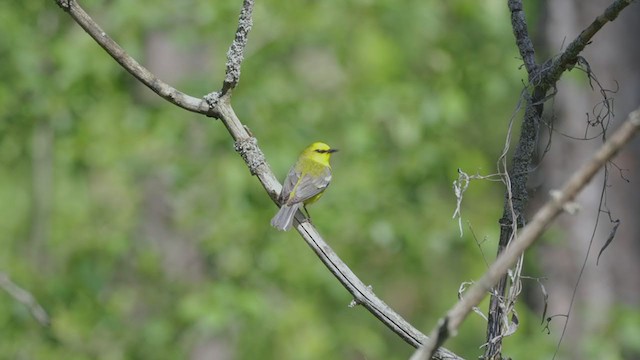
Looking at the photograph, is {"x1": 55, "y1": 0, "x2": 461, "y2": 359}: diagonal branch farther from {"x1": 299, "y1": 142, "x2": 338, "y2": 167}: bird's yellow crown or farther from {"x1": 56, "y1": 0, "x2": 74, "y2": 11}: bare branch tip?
{"x1": 299, "y1": 142, "x2": 338, "y2": 167}: bird's yellow crown

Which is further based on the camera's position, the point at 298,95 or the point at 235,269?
the point at 298,95

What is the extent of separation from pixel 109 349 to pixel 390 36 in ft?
12.3

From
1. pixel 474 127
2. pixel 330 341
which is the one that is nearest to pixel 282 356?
pixel 330 341

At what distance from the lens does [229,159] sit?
640cm

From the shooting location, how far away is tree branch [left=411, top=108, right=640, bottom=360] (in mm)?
900

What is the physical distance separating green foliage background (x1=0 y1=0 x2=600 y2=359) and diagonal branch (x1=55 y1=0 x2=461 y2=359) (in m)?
4.02

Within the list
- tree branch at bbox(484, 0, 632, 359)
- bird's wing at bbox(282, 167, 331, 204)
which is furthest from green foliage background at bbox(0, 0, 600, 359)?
tree branch at bbox(484, 0, 632, 359)

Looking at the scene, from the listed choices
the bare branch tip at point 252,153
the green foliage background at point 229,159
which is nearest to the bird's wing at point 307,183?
the green foliage background at point 229,159

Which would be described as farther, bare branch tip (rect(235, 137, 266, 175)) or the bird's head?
the bird's head

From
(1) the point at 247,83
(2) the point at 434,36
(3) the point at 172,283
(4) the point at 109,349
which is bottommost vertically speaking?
(4) the point at 109,349

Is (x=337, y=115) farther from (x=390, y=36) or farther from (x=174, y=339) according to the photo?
(x=174, y=339)

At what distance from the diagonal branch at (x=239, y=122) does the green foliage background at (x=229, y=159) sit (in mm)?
4022

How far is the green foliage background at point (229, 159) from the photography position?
6230 mm

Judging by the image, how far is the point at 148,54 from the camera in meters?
7.74
